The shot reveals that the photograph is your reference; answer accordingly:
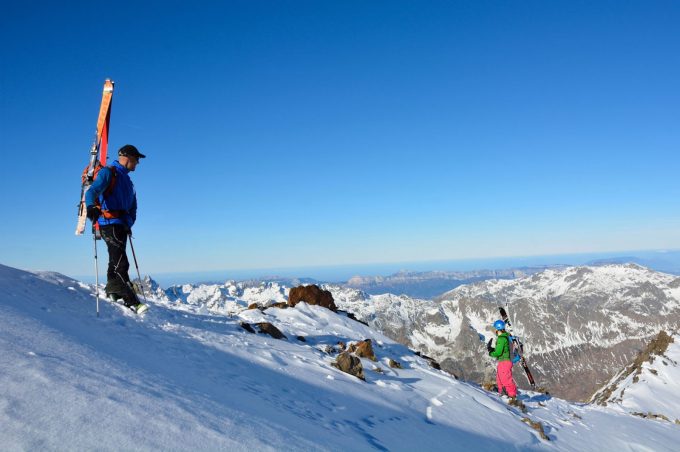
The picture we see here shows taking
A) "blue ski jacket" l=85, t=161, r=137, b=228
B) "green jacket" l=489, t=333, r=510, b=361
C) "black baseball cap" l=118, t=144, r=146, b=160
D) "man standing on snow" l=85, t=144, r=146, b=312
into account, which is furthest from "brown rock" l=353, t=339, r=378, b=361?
"black baseball cap" l=118, t=144, r=146, b=160

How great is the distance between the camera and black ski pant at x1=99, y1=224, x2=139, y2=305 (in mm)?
10976

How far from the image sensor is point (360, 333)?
74.0 ft

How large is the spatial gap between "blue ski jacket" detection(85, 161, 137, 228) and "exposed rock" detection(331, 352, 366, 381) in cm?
763

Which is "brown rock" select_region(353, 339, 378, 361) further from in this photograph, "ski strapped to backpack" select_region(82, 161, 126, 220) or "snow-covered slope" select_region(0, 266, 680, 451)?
"ski strapped to backpack" select_region(82, 161, 126, 220)

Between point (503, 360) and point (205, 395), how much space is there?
50.3ft

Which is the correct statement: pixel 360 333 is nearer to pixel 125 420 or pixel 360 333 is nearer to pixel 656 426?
pixel 656 426

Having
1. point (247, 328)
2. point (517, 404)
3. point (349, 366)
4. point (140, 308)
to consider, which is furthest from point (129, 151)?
point (517, 404)

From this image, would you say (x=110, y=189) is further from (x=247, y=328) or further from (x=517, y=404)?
(x=517, y=404)

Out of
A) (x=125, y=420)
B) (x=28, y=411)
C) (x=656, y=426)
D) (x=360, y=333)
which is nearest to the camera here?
(x=28, y=411)

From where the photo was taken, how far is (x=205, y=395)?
6.29m

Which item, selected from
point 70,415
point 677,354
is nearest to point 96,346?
point 70,415

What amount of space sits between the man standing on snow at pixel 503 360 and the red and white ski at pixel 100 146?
16.1 meters

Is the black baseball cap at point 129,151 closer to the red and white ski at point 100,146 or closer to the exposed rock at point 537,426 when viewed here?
the red and white ski at point 100,146

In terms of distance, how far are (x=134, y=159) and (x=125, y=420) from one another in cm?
860
